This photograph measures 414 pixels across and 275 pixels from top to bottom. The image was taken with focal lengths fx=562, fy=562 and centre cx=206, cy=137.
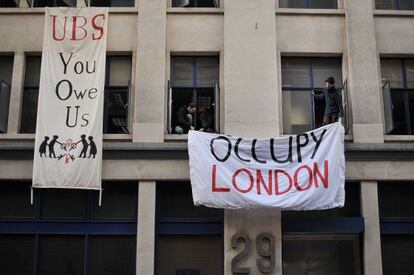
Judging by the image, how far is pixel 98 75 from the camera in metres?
18.0

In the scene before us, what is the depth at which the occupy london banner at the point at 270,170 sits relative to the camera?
53.7 feet

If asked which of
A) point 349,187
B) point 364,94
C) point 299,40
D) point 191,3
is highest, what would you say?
point 191,3

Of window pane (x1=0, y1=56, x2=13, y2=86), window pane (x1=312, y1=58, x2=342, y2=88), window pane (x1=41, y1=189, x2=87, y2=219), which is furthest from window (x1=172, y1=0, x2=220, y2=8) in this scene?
window pane (x1=41, y1=189, x2=87, y2=219)

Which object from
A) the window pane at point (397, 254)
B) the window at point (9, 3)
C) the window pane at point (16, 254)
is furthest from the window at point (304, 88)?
the window at point (9, 3)

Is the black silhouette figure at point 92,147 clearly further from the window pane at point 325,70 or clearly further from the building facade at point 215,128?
the window pane at point 325,70

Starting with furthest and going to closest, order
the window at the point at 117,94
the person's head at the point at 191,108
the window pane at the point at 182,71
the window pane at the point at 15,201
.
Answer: the window pane at the point at 182,71
the window at the point at 117,94
the person's head at the point at 191,108
the window pane at the point at 15,201

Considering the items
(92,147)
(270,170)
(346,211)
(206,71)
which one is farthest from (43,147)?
(346,211)

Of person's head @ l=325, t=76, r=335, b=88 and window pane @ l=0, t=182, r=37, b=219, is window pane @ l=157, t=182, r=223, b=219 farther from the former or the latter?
person's head @ l=325, t=76, r=335, b=88

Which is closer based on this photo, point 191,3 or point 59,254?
point 59,254

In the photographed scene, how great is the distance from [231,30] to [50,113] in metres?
6.37

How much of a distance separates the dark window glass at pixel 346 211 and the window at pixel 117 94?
5986mm

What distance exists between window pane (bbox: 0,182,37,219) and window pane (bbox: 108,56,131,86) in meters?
4.36

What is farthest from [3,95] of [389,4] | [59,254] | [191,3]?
[389,4]

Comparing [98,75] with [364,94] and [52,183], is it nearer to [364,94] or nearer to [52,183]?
[52,183]
